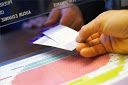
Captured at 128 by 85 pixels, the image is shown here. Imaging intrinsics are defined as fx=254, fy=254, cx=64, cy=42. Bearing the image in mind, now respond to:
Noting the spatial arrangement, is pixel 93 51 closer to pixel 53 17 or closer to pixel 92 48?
pixel 92 48

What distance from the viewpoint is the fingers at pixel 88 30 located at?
1.65 ft

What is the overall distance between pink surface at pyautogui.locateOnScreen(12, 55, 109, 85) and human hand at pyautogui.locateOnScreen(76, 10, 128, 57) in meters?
0.02

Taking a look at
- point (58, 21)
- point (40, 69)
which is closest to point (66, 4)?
point (58, 21)

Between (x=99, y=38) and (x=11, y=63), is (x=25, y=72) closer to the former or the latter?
(x=11, y=63)

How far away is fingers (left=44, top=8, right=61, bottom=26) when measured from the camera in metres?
0.54

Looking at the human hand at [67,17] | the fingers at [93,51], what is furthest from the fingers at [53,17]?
the fingers at [93,51]

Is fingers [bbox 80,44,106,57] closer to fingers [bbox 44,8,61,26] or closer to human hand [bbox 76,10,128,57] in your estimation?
human hand [bbox 76,10,128,57]

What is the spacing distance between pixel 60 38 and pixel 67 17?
0.07 metres

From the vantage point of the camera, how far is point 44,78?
47cm

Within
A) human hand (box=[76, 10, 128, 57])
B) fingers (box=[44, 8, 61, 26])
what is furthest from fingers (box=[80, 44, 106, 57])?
fingers (box=[44, 8, 61, 26])

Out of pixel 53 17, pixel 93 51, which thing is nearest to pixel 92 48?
pixel 93 51

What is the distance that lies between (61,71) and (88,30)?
10 cm

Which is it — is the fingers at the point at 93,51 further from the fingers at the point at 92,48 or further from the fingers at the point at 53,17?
the fingers at the point at 53,17

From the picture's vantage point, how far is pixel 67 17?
0.58 metres
